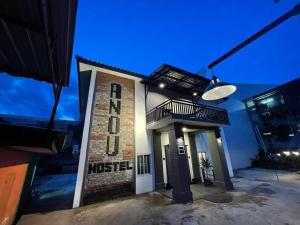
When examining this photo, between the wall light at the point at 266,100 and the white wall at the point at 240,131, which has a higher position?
the wall light at the point at 266,100

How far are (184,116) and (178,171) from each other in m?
2.57

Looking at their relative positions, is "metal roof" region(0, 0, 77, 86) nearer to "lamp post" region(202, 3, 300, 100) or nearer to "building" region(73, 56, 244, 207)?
"lamp post" region(202, 3, 300, 100)

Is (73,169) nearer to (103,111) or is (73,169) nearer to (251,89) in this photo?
(103,111)

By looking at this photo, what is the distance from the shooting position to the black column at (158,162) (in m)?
7.66

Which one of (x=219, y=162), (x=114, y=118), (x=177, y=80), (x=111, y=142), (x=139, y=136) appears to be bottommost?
(x=219, y=162)

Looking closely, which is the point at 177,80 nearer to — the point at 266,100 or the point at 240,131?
the point at 240,131

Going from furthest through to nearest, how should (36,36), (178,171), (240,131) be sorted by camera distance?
(240,131)
(178,171)
(36,36)

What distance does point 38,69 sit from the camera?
2404 mm

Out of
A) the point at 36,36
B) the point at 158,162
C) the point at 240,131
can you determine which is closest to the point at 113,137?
the point at 158,162

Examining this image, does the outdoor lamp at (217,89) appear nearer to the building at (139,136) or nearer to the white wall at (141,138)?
the building at (139,136)

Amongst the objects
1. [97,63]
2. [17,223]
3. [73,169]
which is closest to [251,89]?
[97,63]

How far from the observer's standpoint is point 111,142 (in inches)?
280

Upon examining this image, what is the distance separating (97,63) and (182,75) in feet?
16.9

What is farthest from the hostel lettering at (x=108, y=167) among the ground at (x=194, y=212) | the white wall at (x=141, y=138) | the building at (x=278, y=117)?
the building at (x=278, y=117)
